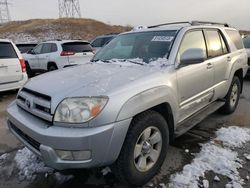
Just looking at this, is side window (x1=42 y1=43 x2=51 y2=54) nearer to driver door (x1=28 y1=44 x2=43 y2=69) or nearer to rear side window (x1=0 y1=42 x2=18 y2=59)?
driver door (x1=28 y1=44 x2=43 y2=69)

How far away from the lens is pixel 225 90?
473 cm

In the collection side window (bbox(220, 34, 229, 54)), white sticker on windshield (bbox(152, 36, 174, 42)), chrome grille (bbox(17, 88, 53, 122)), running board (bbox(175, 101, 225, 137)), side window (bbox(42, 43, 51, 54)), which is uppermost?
white sticker on windshield (bbox(152, 36, 174, 42))

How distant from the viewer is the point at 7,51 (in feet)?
22.9

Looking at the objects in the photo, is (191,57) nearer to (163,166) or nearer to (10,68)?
(163,166)

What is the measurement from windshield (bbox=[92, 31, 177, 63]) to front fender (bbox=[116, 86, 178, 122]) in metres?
0.60

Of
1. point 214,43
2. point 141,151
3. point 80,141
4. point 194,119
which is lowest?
point 194,119

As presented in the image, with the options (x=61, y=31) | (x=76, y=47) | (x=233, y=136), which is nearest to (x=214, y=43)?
(x=233, y=136)

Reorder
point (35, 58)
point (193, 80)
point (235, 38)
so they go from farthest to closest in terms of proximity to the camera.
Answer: point (35, 58)
point (235, 38)
point (193, 80)

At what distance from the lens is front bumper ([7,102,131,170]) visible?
7.57 feet

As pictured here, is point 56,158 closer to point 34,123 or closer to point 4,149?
point 34,123

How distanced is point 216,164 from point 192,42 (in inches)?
67.9

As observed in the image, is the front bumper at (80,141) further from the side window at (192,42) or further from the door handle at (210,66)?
the door handle at (210,66)

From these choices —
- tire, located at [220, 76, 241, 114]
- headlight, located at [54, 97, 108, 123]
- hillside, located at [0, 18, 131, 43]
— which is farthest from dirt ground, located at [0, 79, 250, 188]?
hillside, located at [0, 18, 131, 43]

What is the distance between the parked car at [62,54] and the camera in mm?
9695
